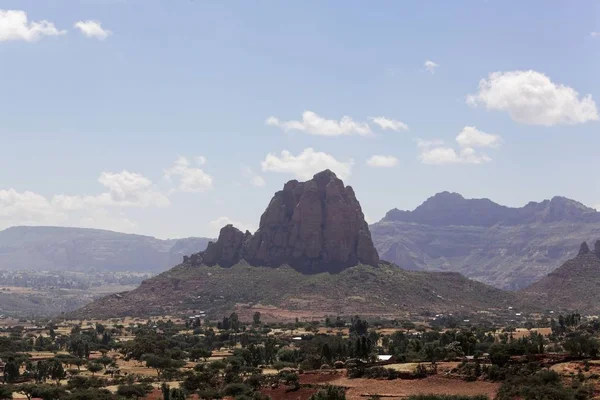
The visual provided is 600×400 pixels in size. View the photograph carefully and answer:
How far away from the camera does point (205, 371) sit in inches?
4031

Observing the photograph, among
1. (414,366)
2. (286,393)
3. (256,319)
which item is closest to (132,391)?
(286,393)

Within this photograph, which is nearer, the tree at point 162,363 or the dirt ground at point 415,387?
the dirt ground at point 415,387

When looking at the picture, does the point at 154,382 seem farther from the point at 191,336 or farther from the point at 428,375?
the point at 191,336

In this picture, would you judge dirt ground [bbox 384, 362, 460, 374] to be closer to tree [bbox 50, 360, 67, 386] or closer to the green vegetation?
the green vegetation

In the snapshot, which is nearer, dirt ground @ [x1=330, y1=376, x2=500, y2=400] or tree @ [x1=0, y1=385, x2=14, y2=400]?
dirt ground @ [x1=330, y1=376, x2=500, y2=400]

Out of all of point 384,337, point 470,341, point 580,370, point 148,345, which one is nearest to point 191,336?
point 148,345

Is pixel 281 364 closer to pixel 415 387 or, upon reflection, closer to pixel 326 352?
pixel 326 352

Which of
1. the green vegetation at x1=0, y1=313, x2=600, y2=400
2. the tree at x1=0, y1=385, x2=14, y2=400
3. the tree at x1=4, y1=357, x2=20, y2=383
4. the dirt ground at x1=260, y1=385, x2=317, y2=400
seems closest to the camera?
the green vegetation at x1=0, y1=313, x2=600, y2=400

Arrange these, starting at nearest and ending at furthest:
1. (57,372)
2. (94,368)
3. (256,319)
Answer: (57,372) < (94,368) < (256,319)

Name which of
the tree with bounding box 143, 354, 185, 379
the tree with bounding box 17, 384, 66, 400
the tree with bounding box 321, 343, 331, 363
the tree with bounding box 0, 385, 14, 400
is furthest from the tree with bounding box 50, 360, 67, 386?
the tree with bounding box 321, 343, 331, 363

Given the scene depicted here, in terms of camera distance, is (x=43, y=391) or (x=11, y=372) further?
(x=11, y=372)

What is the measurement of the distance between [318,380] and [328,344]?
23.3m

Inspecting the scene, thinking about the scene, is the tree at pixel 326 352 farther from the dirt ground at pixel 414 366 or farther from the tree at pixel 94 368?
the tree at pixel 94 368

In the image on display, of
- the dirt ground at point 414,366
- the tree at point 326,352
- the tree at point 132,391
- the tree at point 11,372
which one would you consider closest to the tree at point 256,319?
the tree at point 326,352
